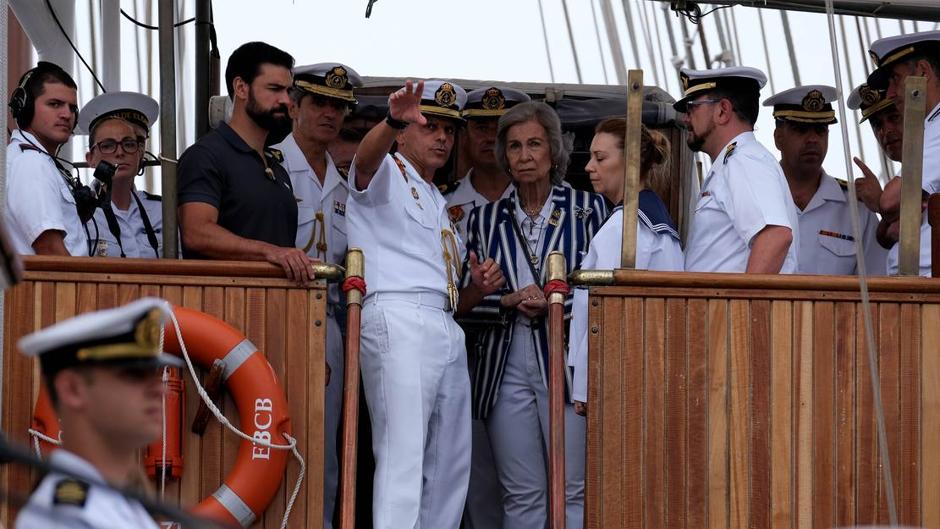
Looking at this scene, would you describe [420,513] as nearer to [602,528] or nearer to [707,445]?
[602,528]

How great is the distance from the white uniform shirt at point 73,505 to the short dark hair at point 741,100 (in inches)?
132

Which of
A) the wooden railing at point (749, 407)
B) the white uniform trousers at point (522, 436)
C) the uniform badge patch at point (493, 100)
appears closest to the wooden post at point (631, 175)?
the wooden railing at point (749, 407)

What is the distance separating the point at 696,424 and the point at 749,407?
0.19m

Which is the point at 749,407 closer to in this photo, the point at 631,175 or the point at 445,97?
the point at 631,175

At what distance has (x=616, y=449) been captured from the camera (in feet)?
16.5

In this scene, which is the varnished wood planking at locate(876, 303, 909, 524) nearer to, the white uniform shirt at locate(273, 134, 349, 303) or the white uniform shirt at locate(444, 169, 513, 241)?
the white uniform shirt at locate(444, 169, 513, 241)

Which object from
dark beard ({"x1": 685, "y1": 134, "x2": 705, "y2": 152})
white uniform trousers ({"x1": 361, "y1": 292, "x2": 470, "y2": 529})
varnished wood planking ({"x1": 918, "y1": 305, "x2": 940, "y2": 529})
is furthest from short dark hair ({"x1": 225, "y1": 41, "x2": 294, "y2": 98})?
varnished wood planking ({"x1": 918, "y1": 305, "x2": 940, "y2": 529})

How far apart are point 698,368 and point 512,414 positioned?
3.10 ft

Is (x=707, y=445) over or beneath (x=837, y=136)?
beneath

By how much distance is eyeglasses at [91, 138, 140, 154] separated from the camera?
20.3 feet

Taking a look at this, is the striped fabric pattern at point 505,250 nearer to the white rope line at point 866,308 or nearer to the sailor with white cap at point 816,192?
the sailor with white cap at point 816,192

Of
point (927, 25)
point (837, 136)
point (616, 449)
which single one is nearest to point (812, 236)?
point (616, 449)

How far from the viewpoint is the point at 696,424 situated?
5.07m

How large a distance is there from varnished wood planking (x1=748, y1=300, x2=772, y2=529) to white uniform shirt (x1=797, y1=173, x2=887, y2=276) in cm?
149
